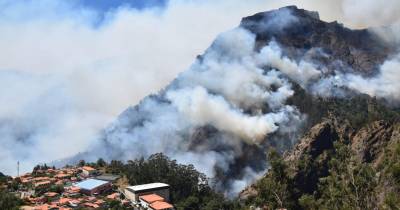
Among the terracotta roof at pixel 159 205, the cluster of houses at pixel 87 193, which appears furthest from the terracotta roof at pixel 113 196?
the terracotta roof at pixel 159 205

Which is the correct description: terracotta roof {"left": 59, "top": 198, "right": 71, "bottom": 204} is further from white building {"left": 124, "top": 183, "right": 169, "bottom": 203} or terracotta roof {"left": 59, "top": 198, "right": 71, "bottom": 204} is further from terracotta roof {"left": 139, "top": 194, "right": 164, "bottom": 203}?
terracotta roof {"left": 139, "top": 194, "right": 164, "bottom": 203}

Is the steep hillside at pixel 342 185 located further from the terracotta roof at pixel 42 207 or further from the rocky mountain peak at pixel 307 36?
the rocky mountain peak at pixel 307 36

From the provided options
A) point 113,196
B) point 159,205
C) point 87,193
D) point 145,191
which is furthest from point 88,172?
point 159,205

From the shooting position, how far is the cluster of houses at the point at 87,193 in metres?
65.9

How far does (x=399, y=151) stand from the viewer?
87.4ft

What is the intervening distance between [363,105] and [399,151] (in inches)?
4619

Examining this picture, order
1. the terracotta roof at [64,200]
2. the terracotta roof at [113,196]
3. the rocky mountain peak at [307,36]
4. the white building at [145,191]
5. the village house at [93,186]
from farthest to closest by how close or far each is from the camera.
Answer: the rocky mountain peak at [307,36], the village house at [93,186], the terracotta roof at [113,196], the white building at [145,191], the terracotta roof at [64,200]

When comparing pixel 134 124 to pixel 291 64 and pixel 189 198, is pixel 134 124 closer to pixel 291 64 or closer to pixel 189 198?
pixel 291 64

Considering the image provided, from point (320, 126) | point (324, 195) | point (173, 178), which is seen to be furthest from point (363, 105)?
point (324, 195)

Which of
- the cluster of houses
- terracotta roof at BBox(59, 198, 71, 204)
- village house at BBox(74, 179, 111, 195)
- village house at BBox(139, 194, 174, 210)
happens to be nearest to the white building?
the cluster of houses

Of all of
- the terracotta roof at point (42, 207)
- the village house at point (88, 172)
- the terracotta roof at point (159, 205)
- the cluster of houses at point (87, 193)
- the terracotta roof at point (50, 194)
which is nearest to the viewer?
the terracotta roof at point (42, 207)

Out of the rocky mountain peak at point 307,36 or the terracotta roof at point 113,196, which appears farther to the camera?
the rocky mountain peak at point 307,36

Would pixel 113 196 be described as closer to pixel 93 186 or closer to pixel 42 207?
pixel 93 186

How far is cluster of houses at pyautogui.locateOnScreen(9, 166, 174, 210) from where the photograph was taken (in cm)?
6594
